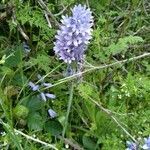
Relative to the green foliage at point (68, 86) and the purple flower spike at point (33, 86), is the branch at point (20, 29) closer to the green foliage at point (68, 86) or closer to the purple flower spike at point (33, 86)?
the green foliage at point (68, 86)

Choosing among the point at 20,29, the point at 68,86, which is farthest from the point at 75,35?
the point at 20,29

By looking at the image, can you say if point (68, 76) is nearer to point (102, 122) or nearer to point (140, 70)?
point (102, 122)

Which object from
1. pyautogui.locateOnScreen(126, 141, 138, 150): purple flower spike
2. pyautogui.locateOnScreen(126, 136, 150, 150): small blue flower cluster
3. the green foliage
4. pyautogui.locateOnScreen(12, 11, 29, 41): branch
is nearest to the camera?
pyautogui.locateOnScreen(126, 136, 150, 150): small blue flower cluster

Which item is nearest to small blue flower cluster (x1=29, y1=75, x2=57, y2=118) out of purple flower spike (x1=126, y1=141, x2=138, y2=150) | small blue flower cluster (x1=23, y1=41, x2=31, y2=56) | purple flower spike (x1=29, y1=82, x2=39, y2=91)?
purple flower spike (x1=29, y1=82, x2=39, y2=91)

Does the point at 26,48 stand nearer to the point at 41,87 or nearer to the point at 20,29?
the point at 20,29

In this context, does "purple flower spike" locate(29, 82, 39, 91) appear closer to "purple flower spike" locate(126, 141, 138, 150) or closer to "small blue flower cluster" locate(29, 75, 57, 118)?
"small blue flower cluster" locate(29, 75, 57, 118)

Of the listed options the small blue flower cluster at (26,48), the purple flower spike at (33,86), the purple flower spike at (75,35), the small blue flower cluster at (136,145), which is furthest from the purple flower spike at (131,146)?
the small blue flower cluster at (26,48)

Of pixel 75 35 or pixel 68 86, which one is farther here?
pixel 68 86

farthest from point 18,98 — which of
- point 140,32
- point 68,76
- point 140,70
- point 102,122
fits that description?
point 140,32

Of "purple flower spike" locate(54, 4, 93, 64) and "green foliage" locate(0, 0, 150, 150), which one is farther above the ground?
"purple flower spike" locate(54, 4, 93, 64)
